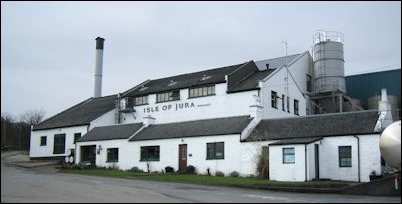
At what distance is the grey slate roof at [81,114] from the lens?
179 ft

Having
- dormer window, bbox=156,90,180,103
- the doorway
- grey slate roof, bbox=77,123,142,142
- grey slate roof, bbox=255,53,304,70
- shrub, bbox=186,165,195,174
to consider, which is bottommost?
shrub, bbox=186,165,195,174

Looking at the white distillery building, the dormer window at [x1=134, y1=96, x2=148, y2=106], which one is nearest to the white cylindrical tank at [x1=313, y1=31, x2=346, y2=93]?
the white distillery building

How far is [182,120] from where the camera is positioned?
167ft

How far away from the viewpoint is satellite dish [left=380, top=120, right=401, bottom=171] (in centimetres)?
2625

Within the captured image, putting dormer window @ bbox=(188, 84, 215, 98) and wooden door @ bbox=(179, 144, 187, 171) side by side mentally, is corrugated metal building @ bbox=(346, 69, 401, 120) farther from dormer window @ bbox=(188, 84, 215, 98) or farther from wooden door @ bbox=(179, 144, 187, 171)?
wooden door @ bbox=(179, 144, 187, 171)

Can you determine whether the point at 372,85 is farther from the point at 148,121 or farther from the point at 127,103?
the point at 127,103

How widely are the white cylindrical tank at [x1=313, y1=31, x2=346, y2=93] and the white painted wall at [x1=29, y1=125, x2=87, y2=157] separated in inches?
977

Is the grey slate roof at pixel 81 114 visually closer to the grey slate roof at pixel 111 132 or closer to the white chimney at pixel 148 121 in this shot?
the grey slate roof at pixel 111 132

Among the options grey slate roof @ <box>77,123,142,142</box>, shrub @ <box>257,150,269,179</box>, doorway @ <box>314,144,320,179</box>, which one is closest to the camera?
doorway @ <box>314,144,320,179</box>

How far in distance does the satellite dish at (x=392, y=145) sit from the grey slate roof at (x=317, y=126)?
610cm

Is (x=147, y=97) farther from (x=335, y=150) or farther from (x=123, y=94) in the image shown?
(x=335, y=150)

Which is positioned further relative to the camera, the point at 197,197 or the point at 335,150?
the point at 335,150

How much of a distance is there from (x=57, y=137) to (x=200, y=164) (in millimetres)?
20591

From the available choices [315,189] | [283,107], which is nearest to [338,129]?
[315,189]
